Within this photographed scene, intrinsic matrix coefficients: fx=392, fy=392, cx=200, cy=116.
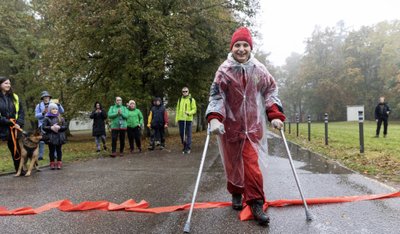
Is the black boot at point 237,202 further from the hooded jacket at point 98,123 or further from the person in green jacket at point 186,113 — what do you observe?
the hooded jacket at point 98,123

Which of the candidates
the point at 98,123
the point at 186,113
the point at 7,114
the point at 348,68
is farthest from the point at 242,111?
the point at 348,68

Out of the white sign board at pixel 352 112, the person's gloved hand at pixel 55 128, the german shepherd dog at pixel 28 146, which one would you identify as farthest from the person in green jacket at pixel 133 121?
the white sign board at pixel 352 112

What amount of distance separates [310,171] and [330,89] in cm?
5989

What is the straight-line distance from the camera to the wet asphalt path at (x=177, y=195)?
4262 mm

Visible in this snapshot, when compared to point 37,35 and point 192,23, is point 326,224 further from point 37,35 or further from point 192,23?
point 37,35

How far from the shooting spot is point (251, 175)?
4.47m

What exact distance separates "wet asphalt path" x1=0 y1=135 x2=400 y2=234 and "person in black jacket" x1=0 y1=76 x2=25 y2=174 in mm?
690

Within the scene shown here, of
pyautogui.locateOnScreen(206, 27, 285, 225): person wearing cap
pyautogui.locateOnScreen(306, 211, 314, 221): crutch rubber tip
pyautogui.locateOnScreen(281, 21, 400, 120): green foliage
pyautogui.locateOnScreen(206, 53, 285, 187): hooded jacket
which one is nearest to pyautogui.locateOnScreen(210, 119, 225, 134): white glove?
pyautogui.locateOnScreen(206, 27, 285, 225): person wearing cap

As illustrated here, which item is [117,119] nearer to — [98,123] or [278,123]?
[98,123]

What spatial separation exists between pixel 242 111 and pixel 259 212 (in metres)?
1.20

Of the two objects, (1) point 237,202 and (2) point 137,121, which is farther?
(2) point 137,121

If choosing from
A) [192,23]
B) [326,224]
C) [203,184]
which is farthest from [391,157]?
[192,23]

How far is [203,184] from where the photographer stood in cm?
678

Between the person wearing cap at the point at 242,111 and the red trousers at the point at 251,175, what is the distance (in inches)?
0.5
